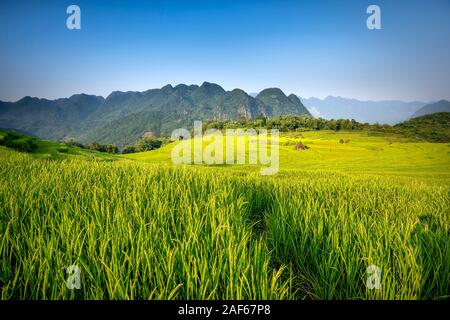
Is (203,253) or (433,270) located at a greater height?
(203,253)

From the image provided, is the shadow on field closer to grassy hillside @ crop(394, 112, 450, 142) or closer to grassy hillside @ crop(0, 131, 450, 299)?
grassy hillside @ crop(0, 131, 450, 299)

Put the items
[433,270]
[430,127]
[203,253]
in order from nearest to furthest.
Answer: [203,253], [433,270], [430,127]

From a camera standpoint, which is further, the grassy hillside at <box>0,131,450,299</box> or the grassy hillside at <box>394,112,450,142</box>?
the grassy hillside at <box>394,112,450,142</box>

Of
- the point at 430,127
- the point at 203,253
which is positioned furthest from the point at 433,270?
the point at 430,127

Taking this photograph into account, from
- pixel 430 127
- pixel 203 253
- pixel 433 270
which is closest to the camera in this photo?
pixel 203 253

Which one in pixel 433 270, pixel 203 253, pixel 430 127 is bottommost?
pixel 433 270

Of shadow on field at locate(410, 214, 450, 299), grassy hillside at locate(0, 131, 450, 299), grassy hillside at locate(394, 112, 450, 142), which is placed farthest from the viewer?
grassy hillside at locate(394, 112, 450, 142)

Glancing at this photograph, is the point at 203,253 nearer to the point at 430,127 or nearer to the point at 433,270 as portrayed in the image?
the point at 433,270

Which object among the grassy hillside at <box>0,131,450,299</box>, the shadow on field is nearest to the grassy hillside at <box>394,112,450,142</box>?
the grassy hillside at <box>0,131,450,299</box>

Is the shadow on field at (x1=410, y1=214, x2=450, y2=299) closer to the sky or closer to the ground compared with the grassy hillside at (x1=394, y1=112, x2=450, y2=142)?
closer to the ground

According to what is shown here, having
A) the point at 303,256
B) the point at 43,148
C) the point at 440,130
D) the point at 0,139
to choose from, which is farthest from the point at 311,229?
the point at 440,130

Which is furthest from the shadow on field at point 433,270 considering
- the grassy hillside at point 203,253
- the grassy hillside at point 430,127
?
the grassy hillside at point 430,127

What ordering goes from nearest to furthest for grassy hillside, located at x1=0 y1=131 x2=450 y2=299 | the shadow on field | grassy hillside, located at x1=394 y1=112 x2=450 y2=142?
grassy hillside, located at x1=0 y1=131 x2=450 y2=299 < the shadow on field < grassy hillside, located at x1=394 y1=112 x2=450 y2=142
